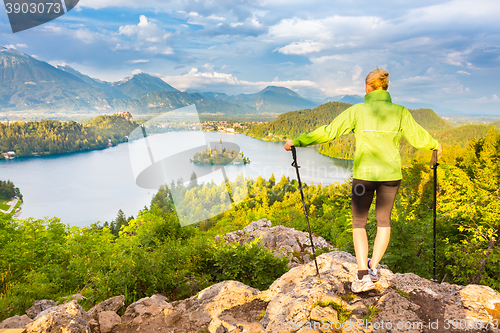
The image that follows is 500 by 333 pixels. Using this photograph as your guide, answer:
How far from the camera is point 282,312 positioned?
2701 millimetres

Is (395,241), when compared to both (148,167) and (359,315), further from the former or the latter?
(148,167)

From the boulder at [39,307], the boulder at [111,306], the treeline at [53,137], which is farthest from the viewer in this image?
the treeline at [53,137]

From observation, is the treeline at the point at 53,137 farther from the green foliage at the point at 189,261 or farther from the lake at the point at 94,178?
the green foliage at the point at 189,261

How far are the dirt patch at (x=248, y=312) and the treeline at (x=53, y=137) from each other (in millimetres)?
97085

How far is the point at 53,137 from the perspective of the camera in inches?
3674

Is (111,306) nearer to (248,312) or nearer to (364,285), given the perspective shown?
(248,312)

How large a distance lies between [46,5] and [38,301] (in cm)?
668

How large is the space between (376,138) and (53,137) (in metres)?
119

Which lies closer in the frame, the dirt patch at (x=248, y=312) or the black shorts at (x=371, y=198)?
Result: the black shorts at (x=371, y=198)

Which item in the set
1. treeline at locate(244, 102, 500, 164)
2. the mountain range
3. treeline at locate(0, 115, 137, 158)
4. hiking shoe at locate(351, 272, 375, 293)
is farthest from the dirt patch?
the mountain range

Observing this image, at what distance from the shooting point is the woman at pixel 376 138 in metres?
2.50

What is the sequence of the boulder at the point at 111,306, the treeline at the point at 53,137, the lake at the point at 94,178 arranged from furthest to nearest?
the treeline at the point at 53,137 < the lake at the point at 94,178 < the boulder at the point at 111,306

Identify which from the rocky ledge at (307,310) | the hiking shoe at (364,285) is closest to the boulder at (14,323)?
the rocky ledge at (307,310)

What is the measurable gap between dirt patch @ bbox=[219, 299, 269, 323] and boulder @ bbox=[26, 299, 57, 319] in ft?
9.56
